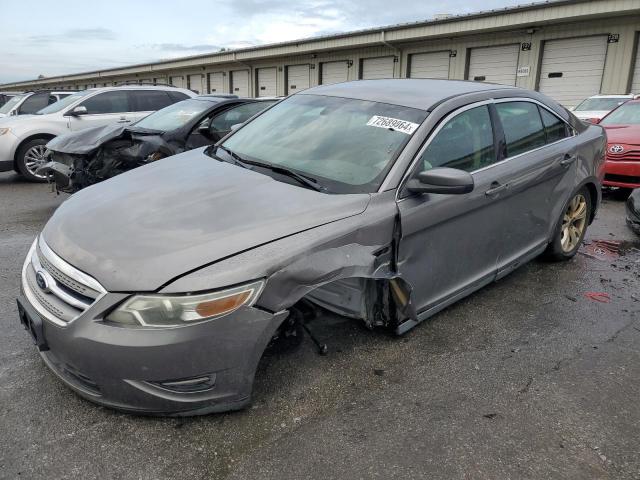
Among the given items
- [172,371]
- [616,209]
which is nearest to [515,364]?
[172,371]

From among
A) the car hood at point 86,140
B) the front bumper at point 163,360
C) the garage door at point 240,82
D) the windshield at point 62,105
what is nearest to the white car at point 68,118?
the windshield at point 62,105

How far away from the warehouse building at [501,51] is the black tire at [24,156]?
14.7 meters

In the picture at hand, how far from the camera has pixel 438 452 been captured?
7.18ft

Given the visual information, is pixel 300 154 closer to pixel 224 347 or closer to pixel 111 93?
pixel 224 347

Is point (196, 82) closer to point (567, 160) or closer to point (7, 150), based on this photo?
point (7, 150)

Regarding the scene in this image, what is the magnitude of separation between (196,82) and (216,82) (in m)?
3.46

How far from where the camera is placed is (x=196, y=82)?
3578cm

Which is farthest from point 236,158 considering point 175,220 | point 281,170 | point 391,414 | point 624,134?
point 624,134

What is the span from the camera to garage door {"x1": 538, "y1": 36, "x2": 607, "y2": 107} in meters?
15.7

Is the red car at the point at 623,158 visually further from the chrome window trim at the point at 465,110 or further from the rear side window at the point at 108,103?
the rear side window at the point at 108,103

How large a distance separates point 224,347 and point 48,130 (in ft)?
28.2

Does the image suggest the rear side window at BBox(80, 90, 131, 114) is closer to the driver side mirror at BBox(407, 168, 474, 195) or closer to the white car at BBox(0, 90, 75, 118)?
the white car at BBox(0, 90, 75, 118)

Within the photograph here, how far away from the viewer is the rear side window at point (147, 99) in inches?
390

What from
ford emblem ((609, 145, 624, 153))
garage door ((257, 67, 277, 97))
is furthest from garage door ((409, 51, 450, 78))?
ford emblem ((609, 145, 624, 153))
